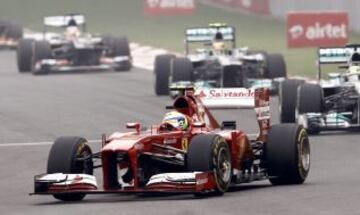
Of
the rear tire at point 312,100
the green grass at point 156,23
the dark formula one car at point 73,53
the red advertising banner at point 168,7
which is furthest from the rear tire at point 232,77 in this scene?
the red advertising banner at point 168,7

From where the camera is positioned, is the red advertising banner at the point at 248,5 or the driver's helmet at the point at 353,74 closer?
the driver's helmet at the point at 353,74

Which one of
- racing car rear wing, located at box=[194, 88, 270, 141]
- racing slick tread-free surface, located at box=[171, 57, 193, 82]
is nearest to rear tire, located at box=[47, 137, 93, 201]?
racing car rear wing, located at box=[194, 88, 270, 141]

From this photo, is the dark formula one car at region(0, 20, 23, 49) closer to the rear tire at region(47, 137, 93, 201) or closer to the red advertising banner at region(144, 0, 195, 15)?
the red advertising banner at region(144, 0, 195, 15)

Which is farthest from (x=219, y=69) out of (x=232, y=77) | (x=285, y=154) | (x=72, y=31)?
(x=285, y=154)

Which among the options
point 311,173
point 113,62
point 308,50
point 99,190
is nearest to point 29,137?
point 311,173

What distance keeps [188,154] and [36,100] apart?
17.9 m

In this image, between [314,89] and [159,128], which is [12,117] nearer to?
[314,89]

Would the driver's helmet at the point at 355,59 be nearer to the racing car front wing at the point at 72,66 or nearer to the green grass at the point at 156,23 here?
the green grass at the point at 156,23

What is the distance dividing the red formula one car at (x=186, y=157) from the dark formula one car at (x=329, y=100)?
7074 millimetres

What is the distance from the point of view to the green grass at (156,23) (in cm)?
5009

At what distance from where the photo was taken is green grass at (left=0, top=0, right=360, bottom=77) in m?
50.1

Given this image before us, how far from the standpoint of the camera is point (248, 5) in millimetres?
62812

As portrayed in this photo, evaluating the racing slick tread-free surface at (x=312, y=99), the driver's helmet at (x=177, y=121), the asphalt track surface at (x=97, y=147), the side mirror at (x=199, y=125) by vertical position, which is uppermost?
the driver's helmet at (x=177, y=121)

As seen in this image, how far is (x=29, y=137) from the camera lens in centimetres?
2719
